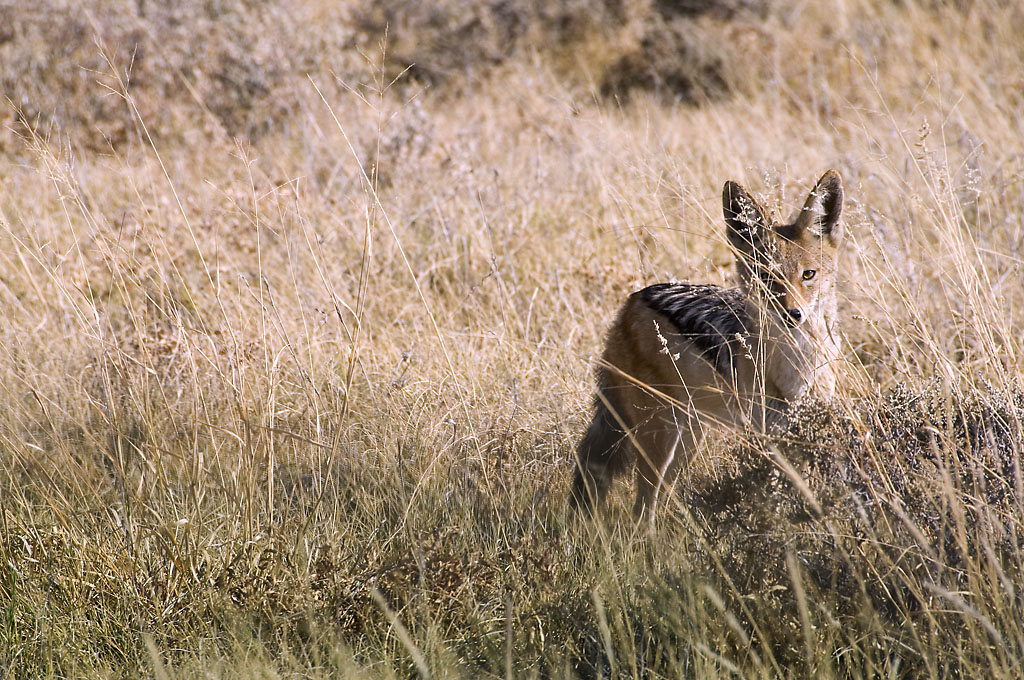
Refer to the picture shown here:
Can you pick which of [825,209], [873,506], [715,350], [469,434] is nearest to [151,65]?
[469,434]

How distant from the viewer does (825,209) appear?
13.1 ft

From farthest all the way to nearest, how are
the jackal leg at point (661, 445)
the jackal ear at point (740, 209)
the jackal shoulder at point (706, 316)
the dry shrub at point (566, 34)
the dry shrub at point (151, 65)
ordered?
the dry shrub at point (566, 34) < the dry shrub at point (151, 65) < the jackal shoulder at point (706, 316) < the jackal leg at point (661, 445) < the jackal ear at point (740, 209)

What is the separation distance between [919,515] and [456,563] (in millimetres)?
1361

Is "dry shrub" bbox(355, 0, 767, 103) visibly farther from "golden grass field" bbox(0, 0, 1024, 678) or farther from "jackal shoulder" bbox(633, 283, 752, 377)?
"jackal shoulder" bbox(633, 283, 752, 377)

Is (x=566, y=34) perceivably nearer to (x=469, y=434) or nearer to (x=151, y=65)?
(x=151, y=65)

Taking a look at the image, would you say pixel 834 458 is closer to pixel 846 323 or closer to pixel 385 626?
pixel 385 626

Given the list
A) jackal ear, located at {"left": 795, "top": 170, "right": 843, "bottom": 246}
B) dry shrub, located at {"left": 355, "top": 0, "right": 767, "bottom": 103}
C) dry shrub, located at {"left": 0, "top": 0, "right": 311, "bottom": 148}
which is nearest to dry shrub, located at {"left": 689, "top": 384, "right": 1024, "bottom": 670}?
jackal ear, located at {"left": 795, "top": 170, "right": 843, "bottom": 246}

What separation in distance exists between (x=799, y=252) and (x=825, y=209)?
212mm

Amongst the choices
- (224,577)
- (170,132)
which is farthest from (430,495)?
(170,132)

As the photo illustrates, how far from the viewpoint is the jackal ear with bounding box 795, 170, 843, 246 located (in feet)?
12.4

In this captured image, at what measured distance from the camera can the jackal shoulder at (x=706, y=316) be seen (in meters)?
4.28

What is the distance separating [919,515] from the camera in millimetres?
2896

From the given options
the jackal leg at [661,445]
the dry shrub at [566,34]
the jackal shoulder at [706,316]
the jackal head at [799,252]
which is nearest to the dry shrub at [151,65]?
the dry shrub at [566,34]

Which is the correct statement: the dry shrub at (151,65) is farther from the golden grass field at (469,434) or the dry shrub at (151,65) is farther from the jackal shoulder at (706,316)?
the jackal shoulder at (706,316)
